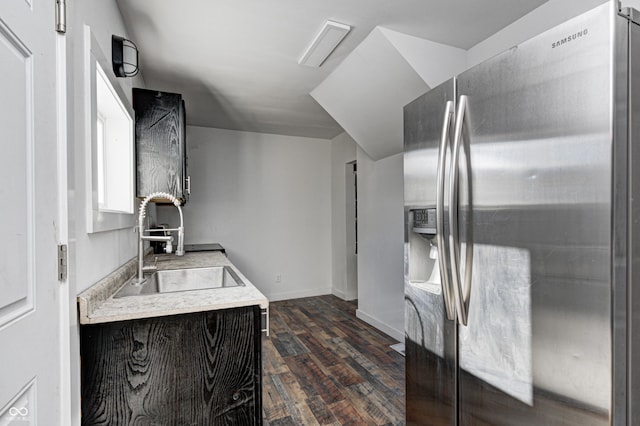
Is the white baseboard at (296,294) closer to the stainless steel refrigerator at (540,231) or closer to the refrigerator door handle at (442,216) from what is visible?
the stainless steel refrigerator at (540,231)

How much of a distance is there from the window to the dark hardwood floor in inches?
58.4

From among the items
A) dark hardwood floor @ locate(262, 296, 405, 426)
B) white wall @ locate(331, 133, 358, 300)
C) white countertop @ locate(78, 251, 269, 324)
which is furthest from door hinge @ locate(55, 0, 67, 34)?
white wall @ locate(331, 133, 358, 300)

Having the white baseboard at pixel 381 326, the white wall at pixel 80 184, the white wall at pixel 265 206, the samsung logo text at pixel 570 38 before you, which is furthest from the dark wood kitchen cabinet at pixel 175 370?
the white wall at pixel 265 206

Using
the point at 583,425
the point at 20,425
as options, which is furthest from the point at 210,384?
the point at 583,425

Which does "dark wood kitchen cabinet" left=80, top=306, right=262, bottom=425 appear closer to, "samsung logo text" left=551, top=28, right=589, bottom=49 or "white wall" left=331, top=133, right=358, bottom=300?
"samsung logo text" left=551, top=28, right=589, bottom=49

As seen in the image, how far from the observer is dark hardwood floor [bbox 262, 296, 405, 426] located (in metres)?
1.93

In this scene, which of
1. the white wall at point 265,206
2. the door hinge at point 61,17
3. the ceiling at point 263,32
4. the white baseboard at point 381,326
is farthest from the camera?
the white wall at point 265,206

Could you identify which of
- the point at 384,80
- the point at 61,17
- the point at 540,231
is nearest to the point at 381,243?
the point at 384,80

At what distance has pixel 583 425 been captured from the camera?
2.85ft

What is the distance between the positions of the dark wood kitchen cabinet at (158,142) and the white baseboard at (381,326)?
2.31 m

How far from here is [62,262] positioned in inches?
32.2

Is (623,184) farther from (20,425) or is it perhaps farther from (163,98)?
(163,98)

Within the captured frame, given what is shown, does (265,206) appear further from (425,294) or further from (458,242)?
(458,242)

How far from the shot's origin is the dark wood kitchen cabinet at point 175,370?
1.09 m
